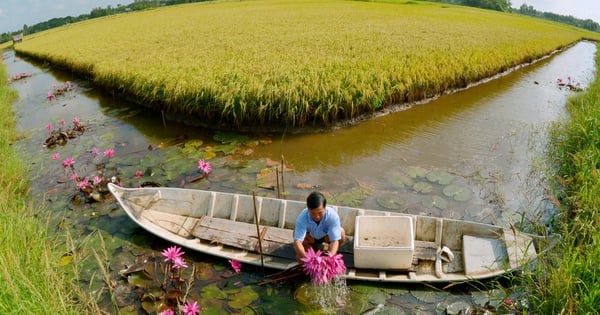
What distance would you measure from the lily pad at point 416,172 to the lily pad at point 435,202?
2.59ft

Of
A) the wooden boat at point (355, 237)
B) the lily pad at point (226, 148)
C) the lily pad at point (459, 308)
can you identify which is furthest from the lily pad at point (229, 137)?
the lily pad at point (459, 308)

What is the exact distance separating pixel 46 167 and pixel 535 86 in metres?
15.0

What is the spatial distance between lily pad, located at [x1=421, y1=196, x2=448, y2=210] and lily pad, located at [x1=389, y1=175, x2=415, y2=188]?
1.74 feet

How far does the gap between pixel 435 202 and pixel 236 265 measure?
11.1ft

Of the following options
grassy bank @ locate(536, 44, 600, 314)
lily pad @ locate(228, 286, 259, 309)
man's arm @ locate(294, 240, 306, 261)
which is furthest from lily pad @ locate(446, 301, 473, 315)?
lily pad @ locate(228, 286, 259, 309)

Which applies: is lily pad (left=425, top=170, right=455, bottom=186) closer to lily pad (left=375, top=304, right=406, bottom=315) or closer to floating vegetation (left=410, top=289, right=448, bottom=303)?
floating vegetation (left=410, top=289, right=448, bottom=303)

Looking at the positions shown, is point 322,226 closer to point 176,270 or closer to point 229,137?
point 176,270

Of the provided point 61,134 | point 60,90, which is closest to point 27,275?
point 61,134

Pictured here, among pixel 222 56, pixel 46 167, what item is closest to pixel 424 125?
pixel 222 56

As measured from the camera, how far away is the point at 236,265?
16.4 feet

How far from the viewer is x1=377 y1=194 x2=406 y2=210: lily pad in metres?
6.44

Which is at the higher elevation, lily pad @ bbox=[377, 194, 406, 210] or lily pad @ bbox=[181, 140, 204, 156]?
lily pad @ bbox=[181, 140, 204, 156]

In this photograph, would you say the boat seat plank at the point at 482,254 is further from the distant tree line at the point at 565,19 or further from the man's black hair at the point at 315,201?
the distant tree line at the point at 565,19

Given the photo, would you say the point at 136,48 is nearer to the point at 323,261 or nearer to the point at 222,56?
the point at 222,56
